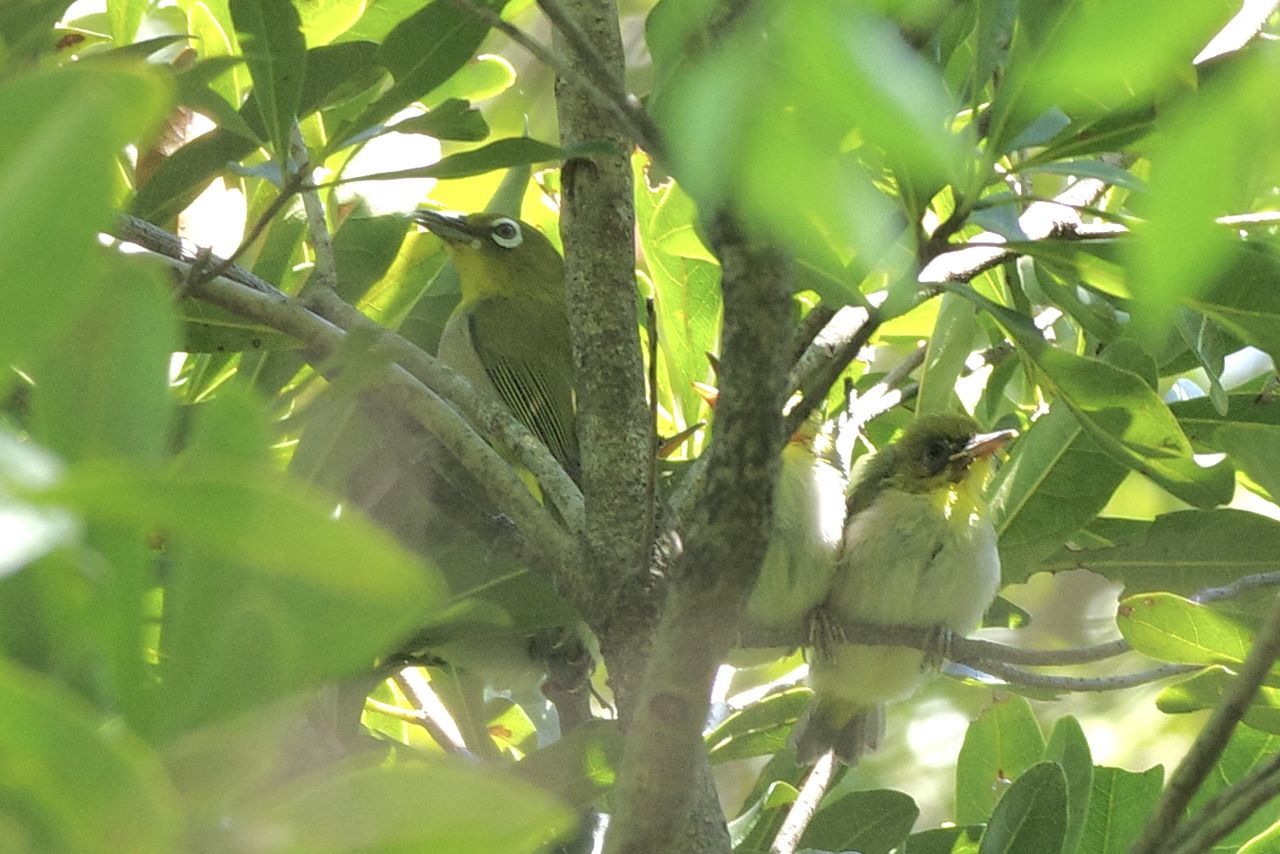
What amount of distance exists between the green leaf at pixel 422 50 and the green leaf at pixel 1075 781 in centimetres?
128

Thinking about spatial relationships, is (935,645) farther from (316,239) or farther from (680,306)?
(316,239)

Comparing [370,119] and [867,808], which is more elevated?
[370,119]

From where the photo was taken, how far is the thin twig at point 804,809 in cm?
205

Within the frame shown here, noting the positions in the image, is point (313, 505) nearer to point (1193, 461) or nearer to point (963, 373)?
point (1193, 461)

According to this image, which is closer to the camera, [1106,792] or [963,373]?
[1106,792]

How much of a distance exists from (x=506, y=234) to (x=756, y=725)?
162 cm

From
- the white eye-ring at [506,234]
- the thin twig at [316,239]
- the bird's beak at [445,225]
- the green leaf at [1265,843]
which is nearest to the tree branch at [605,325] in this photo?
the thin twig at [316,239]

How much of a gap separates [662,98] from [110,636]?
77cm

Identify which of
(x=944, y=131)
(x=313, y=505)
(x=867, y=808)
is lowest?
(x=867, y=808)

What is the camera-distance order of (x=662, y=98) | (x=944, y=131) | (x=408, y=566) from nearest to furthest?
(x=408, y=566)
(x=944, y=131)
(x=662, y=98)

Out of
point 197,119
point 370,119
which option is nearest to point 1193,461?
point 370,119

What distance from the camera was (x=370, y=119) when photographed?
66.7 inches

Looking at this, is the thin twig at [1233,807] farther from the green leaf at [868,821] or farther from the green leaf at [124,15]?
the green leaf at [124,15]

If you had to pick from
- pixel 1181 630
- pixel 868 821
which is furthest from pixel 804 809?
pixel 1181 630
